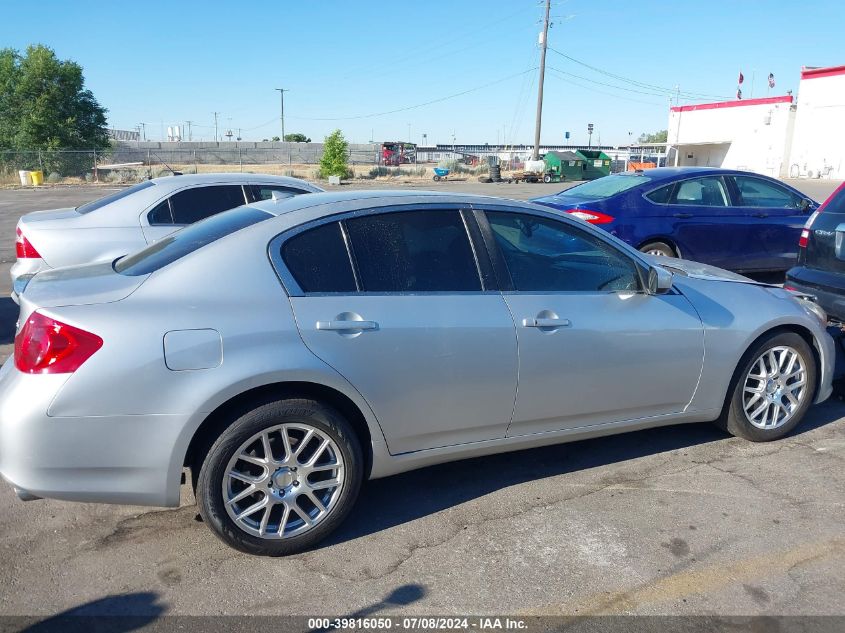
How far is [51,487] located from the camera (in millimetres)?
3053

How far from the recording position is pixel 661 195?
850 cm

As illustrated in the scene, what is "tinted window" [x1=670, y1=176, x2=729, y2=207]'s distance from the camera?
28.1ft

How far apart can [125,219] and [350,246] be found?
12.8ft

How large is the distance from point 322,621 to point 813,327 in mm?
3585

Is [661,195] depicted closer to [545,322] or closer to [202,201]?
[202,201]

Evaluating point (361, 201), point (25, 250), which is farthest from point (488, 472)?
point (25, 250)

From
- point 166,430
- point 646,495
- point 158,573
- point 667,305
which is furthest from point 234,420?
point 667,305

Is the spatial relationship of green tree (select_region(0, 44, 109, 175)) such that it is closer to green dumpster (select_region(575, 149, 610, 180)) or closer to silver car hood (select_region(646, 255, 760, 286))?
green dumpster (select_region(575, 149, 610, 180))

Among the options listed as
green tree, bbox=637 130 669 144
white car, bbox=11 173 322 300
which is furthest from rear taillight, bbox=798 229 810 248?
green tree, bbox=637 130 669 144

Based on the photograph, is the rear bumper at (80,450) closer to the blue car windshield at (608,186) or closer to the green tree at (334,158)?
the blue car windshield at (608,186)

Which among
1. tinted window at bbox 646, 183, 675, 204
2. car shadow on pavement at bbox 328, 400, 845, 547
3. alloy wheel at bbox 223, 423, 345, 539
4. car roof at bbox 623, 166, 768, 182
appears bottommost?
car shadow on pavement at bbox 328, 400, 845, 547

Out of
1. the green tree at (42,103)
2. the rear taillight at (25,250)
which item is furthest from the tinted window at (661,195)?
the green tree at (42,103)

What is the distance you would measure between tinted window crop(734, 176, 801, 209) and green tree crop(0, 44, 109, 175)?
4445 cm

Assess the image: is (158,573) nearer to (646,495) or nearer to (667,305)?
(646,495)
